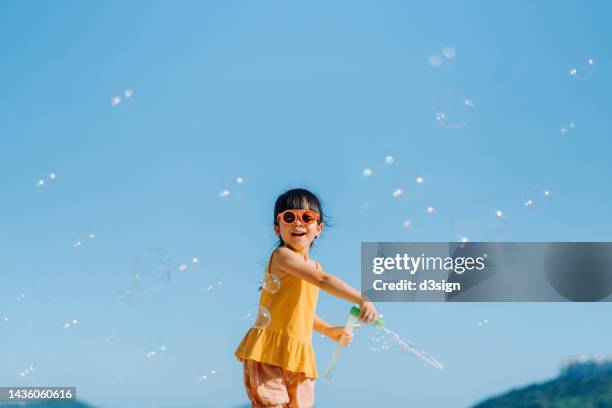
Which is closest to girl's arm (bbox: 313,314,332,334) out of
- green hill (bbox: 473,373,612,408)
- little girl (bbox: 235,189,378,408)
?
little girl (bbox: 235,189,378,408)

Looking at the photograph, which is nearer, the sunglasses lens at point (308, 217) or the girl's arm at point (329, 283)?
the girl's arm at point (329, 283)

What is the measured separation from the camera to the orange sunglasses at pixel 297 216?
432cm

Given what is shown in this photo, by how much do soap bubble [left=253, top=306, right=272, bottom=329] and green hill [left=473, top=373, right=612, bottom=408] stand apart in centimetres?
928

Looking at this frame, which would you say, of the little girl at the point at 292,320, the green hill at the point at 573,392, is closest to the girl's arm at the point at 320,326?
the little girl at the point at 292,320

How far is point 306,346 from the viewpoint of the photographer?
4105 millimetres

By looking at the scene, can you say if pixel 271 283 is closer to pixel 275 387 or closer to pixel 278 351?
pixel 278 351

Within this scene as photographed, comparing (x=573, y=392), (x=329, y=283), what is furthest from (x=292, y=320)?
(x=573, y=392)

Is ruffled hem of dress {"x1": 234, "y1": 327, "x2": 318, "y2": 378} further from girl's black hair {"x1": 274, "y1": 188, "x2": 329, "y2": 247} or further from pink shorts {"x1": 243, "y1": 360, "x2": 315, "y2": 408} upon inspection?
girl's black hair {"x1": 274, "y1": 188, "x2": 329, "y2": 247}

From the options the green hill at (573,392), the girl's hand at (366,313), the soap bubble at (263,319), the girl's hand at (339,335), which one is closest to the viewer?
the girl's hand at (366,313)

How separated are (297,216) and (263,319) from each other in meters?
0.62

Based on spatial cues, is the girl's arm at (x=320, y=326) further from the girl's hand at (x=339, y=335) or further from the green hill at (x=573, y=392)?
the green hill at (x=573, y=392)

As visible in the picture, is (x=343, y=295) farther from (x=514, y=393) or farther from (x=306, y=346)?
(x=514, y=393)

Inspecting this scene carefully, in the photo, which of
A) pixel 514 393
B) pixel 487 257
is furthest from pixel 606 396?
pixel 487 257

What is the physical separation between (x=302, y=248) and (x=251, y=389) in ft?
2.80
